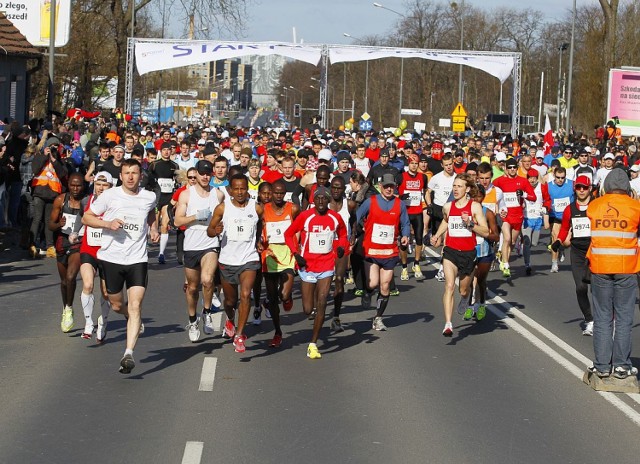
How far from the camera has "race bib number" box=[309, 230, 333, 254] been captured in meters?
12.2

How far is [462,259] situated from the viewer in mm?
13562

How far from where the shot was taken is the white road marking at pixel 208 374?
406 inches

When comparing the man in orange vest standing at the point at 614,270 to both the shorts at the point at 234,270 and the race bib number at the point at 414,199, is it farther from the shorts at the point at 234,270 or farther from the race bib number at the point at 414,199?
the race bib number at the point at 414,199

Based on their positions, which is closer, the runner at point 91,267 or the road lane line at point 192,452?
the road lane line at point 192,452

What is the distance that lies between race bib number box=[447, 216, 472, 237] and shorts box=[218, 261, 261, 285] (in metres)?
2.61

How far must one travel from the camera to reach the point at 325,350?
12500 mm

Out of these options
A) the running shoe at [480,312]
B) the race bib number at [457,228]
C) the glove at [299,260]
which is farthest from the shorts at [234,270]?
the running shoe at [480,312]

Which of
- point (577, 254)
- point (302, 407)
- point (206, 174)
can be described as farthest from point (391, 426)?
point (577, 254)

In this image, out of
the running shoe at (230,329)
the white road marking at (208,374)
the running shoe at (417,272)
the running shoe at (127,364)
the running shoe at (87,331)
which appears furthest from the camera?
the running shoe at (417,272)

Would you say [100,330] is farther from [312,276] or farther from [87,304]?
[312,276]

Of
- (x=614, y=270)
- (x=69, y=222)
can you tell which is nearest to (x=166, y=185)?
(x=69, y=222)

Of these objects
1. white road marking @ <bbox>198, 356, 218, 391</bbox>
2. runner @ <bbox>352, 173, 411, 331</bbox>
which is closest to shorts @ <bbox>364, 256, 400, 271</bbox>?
runner @ <bbox>352, 173, 411, 331</bbox>

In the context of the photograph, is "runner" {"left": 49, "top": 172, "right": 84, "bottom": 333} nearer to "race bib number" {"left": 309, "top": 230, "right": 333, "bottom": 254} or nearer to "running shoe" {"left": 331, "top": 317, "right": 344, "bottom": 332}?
"race bib number" {"left": 309, "top": 230, "right": 333, "bottom": 254}

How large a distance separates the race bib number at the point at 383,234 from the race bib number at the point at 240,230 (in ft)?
8.12
